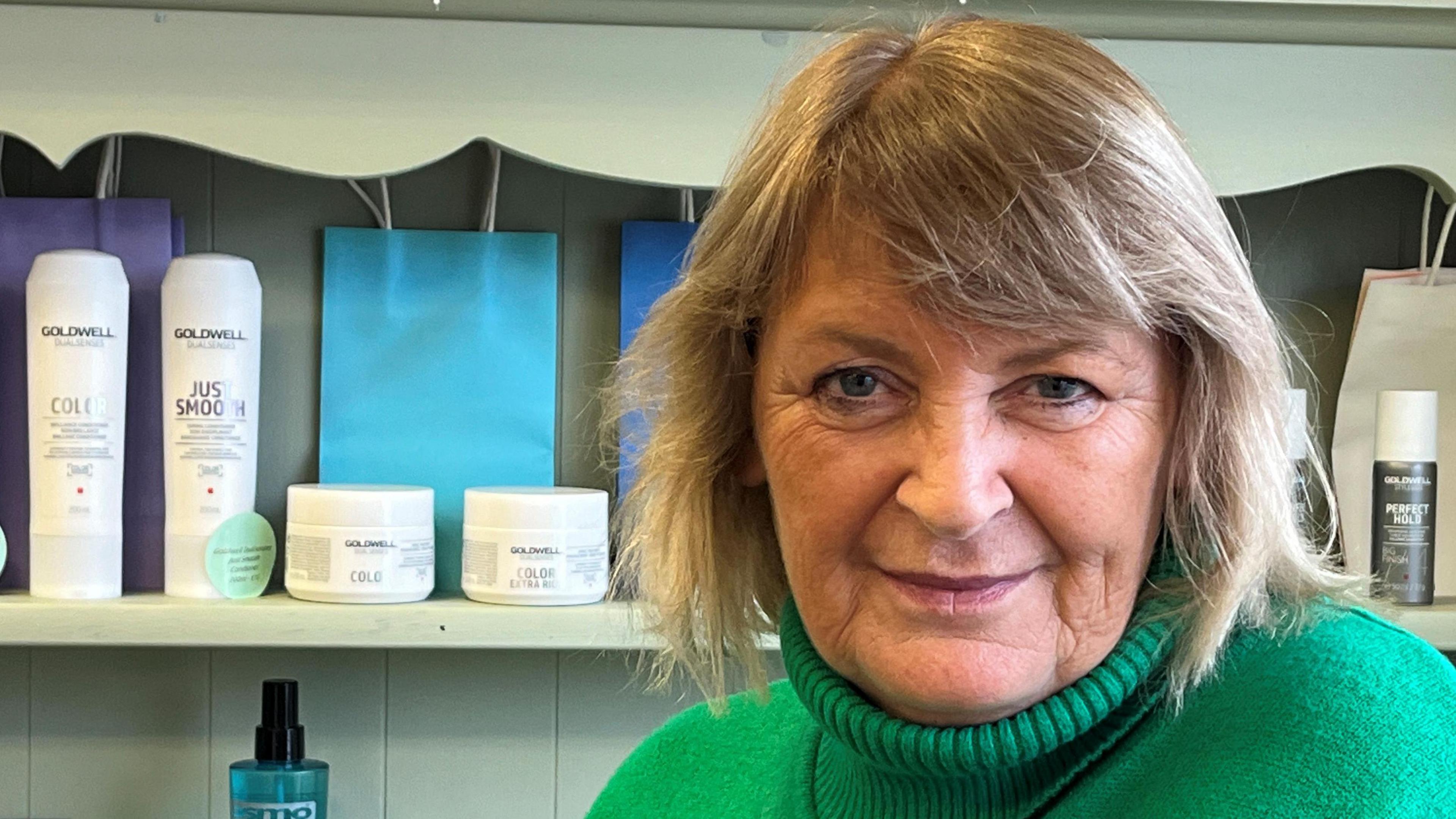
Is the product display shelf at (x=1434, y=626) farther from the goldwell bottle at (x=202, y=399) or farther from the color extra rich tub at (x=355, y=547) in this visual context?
the goldwell bottle at (x=202, y=399)

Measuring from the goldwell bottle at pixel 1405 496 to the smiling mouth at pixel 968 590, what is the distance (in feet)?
1.67

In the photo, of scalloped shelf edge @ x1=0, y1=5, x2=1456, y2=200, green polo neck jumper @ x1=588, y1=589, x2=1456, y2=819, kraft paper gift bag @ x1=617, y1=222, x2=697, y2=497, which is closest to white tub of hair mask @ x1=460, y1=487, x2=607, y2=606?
kraft paper gift bag @ x1=617, y1=222, x2=697, y2=497

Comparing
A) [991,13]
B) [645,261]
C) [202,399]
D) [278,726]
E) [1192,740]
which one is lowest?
[278,726]

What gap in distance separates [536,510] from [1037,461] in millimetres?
472

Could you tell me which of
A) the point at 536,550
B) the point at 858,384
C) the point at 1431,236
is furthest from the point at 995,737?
the point at 1431,236

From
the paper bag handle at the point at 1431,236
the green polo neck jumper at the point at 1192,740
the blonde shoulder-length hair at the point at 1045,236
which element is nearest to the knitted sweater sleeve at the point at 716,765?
the green polo neck jumper at the point at 1192,740

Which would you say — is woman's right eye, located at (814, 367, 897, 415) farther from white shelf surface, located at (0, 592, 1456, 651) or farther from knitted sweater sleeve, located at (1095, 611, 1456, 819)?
white shelf surface, located at (0, 592, 1456, 651)

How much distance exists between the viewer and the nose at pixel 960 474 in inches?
17.6

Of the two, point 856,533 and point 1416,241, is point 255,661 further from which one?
point 1416,241

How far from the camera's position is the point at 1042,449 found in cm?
46

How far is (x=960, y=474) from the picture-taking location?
448 millimetres

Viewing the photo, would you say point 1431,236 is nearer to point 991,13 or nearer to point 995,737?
point 991,13

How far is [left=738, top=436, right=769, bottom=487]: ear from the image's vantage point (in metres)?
0.59

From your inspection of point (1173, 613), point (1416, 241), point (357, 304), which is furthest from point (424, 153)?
point (1416, 241)
